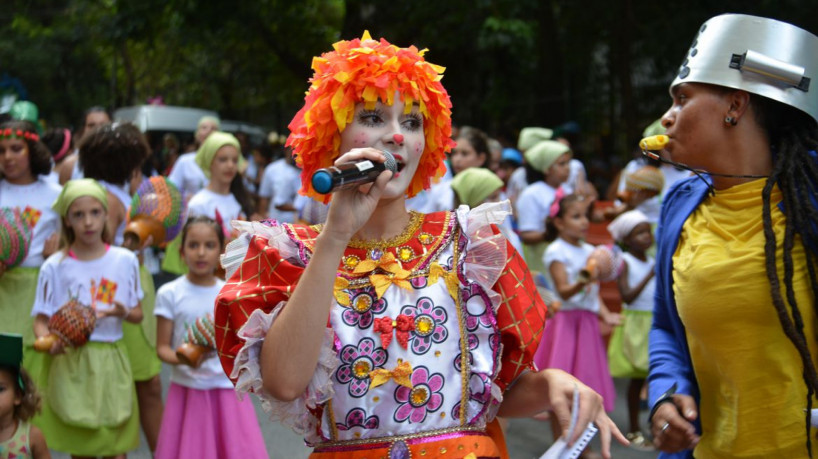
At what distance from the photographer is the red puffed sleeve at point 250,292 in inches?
108

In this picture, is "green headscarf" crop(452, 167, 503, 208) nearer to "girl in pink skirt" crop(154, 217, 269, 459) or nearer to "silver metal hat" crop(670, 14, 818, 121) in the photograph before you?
"girl in pink skirt" crop(154, 217, 269, 459)

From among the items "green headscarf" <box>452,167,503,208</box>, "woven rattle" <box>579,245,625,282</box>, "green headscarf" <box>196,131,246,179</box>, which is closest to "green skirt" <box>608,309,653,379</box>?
"woven rattle" <box>579,245,625,282</box>

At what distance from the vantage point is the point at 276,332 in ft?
8.55

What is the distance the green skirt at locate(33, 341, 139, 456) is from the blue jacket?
3345 millimetres

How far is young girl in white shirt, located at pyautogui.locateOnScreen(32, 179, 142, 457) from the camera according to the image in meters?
5.71

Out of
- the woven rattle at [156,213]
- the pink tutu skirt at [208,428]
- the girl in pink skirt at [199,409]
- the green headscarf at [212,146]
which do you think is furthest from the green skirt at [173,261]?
the pink tutu skirt at [208,428]

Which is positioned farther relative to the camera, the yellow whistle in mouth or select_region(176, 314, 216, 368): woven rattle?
select_region(176, 314, 216, 368): woven rattle

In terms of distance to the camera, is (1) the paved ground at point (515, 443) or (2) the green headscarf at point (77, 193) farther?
(1) the paved ground at point (515, 443)

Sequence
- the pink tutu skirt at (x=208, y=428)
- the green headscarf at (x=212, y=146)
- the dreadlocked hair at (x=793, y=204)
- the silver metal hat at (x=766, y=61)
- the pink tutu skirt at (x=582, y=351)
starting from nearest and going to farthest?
1. the dreadlocked hair at (x=793, y=204)
2. the silver metal hat at (x=766, y=61)
3. the pink tutu skirt at (x=208, y=428)
4. the pink tutu skirt at (x=582, y=351)
5. the green headscarf at (x=212, y=146)

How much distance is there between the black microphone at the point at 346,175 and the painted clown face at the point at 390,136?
0.83 feet

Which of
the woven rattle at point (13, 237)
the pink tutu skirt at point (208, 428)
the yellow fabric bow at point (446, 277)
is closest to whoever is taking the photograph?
the yellow fabric bow at point (446, 277)

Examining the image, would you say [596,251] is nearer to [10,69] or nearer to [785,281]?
[785,281]

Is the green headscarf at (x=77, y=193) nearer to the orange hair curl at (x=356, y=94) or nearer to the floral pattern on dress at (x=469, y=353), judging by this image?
the orange hair curl at (x=356, y=94)

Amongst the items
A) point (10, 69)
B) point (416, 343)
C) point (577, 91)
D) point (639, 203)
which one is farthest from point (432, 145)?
point (10, 69)
